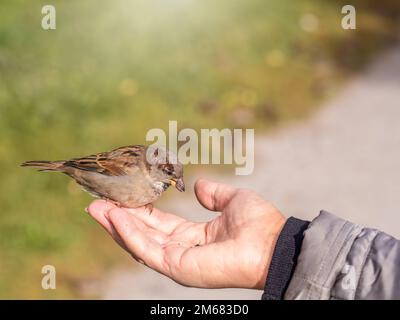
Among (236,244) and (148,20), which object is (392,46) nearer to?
(148,20)

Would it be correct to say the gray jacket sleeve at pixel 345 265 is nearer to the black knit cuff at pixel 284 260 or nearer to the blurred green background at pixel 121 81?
the black knit cuff at pixel 284 260

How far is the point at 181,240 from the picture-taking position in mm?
4664

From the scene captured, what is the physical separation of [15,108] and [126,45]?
281 cm

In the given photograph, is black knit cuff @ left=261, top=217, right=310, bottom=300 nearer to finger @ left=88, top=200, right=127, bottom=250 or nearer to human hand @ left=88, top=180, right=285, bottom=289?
human hand @ left=88, top=180, right=285, bottom=289

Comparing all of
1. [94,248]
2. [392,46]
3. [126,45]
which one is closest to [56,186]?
[94,248]

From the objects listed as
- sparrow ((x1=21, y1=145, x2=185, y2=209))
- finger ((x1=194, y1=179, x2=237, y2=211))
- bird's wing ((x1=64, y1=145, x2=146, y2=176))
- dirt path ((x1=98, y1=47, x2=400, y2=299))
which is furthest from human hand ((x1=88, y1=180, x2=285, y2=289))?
dirt path ((x1=98, y1=47, x2=400, y2=299))

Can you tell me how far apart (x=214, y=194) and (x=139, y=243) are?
689mm

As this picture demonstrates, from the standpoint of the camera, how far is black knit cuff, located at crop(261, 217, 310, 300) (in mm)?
3723

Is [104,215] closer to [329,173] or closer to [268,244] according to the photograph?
[268,244]

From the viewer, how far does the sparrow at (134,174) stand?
506cm

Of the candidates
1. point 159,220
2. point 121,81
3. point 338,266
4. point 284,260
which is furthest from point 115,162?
point 121,81

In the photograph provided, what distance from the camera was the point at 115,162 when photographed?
5.23 metres

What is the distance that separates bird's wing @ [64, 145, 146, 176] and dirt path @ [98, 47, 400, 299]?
79.5 inches

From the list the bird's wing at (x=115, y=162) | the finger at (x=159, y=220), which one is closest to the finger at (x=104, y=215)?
the finger at (x=159, y=220)
